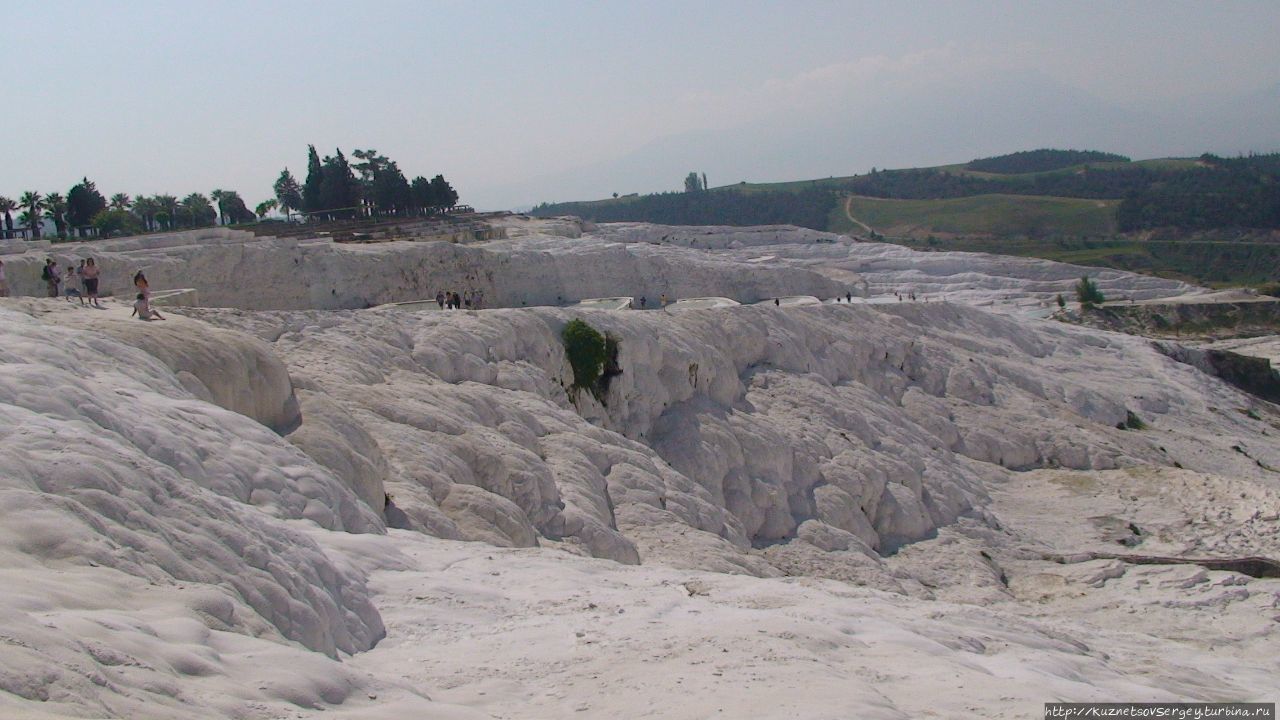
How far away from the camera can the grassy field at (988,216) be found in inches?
4006

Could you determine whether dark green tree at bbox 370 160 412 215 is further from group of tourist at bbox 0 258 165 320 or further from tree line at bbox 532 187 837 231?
tree line at bbox 532 187 837 231

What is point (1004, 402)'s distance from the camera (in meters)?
29.8

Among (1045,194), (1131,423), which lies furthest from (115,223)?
(1045,194)

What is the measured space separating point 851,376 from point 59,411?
74.6 ft

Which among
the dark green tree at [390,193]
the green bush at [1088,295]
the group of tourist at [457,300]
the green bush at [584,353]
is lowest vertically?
the green bush at [1088,295]

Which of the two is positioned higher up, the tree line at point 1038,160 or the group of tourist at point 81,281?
the tree line at point 1038,160

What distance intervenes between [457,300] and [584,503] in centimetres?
1041

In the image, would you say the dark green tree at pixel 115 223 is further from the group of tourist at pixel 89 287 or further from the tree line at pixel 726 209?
the tree line at pixel 726 209

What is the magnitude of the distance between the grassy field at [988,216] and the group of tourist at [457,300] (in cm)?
8064

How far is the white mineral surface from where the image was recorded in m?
6.24

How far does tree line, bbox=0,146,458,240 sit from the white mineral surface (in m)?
12.8

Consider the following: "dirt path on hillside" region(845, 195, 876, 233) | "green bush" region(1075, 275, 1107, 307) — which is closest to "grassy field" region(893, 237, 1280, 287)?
"dirt path on hillside" region(845, 195, 876, 233)

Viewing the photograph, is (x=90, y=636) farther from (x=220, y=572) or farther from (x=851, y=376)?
(x=851, y=376)

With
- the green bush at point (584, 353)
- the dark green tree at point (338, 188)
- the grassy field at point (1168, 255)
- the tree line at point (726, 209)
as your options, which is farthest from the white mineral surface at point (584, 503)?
the tree line at point (726, 209)
